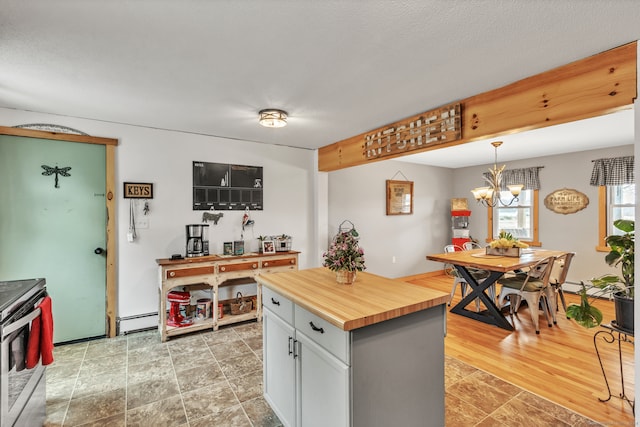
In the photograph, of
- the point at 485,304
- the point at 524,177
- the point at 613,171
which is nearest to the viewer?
the point at 485,304

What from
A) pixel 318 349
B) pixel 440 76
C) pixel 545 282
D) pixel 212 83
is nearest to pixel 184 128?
pixel 212 83

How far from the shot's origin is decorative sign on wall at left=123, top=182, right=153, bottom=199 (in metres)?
3.35

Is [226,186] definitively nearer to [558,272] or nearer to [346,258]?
[346,258]

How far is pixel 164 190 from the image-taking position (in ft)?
11.7

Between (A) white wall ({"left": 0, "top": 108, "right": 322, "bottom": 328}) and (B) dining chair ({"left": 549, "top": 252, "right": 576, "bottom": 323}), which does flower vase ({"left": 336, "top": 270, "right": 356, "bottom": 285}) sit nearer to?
(A) white wall ({"left": 0, "top": 108, "right": 322, "bottom": 328})

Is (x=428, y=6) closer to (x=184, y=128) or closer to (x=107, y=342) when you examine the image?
(x=184, y=128)

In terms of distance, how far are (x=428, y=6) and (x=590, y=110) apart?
1.33 meters

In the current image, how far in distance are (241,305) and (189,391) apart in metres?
1.45

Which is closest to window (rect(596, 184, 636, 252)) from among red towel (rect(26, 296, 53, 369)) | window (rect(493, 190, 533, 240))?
window (rect(493, 190, 533, 240))

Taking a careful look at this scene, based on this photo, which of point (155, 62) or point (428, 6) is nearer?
point (428, 6)

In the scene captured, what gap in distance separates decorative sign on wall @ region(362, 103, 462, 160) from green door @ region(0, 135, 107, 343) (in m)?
3.02

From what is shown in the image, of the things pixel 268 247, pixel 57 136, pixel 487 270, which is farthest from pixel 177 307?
pixel 487 270

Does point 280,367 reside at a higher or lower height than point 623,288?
lower

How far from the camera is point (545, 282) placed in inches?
136
